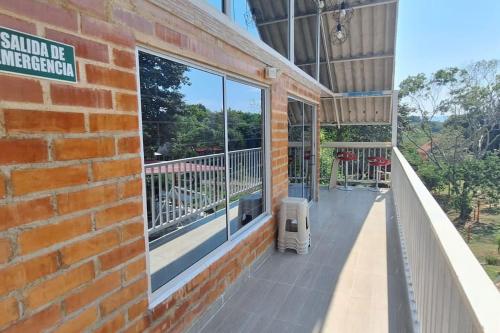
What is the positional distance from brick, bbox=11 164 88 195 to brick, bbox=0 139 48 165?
43 millimetres

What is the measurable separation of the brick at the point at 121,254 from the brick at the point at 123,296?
159mm

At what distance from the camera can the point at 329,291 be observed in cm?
292

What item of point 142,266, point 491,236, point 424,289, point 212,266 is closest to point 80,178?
point 142,266

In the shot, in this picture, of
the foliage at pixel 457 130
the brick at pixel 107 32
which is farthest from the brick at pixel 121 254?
the foliage at pixel 457 130

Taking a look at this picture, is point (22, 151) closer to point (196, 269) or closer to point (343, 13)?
point (196, 269)

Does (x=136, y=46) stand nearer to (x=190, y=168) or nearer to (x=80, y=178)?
(x=80, y=178)

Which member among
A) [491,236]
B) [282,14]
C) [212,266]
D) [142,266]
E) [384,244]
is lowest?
[491,236]

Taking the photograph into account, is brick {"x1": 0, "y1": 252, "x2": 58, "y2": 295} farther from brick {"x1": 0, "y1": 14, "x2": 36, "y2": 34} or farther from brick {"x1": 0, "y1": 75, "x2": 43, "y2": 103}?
brick {"x1": 0, "y1": 14, "x2": 36, "y2": 34}

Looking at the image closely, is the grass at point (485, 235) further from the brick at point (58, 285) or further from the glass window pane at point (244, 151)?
the brick at point (58, 285)

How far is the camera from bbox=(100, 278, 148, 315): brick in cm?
154

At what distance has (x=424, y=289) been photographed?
6.37ft

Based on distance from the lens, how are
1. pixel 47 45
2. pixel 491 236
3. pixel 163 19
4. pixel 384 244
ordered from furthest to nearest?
pixel 491 236 < pixel 384 244 < pixel 163 19 < pixel 47 45

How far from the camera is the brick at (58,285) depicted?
120 cm

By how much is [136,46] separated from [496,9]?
29.9m
